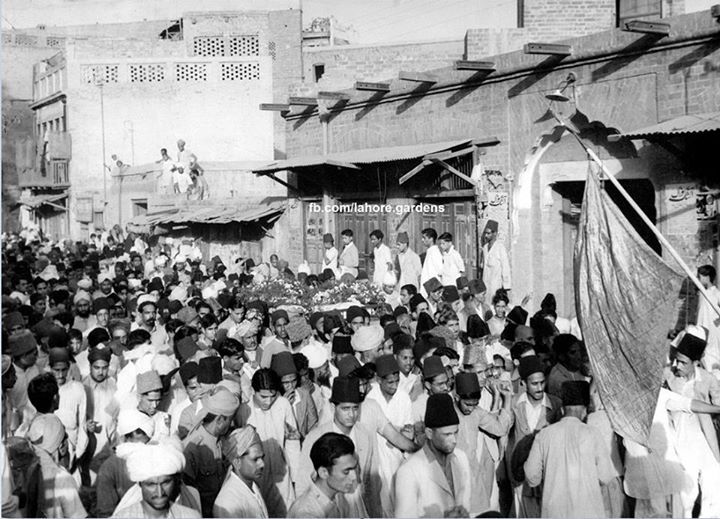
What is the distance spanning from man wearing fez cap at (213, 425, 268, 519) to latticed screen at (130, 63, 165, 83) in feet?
93.1

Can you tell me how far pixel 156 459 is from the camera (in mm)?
3904

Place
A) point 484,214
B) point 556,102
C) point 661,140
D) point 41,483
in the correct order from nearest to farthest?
point 41,483
point 661,140
point 556,102
point 484,214

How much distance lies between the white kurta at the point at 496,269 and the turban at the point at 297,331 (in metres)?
5.13

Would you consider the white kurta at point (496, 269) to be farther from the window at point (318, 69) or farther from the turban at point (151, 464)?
the window at point (318, 69)

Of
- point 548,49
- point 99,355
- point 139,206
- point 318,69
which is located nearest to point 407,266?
point 548,49

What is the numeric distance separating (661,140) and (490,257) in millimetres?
3288

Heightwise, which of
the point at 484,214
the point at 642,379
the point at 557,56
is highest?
the point at 557,56

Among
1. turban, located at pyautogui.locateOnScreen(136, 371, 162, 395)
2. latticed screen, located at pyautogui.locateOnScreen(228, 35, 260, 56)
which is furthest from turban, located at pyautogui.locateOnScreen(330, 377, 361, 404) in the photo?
latticed screen, located at pyautogui.locateOnScreen(228, 35, 260, 56)

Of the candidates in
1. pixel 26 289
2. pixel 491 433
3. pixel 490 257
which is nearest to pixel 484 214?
pixel 490 257

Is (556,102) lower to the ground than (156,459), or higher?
higher

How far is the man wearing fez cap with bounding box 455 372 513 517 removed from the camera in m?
5.38

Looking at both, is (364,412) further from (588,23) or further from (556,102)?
(588,23)

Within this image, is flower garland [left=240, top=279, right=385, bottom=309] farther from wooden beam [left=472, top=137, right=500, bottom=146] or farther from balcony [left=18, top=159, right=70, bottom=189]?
balcony [left=18, top=159, right=70, bottom=189]

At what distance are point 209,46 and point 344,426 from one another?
29.8 metres
